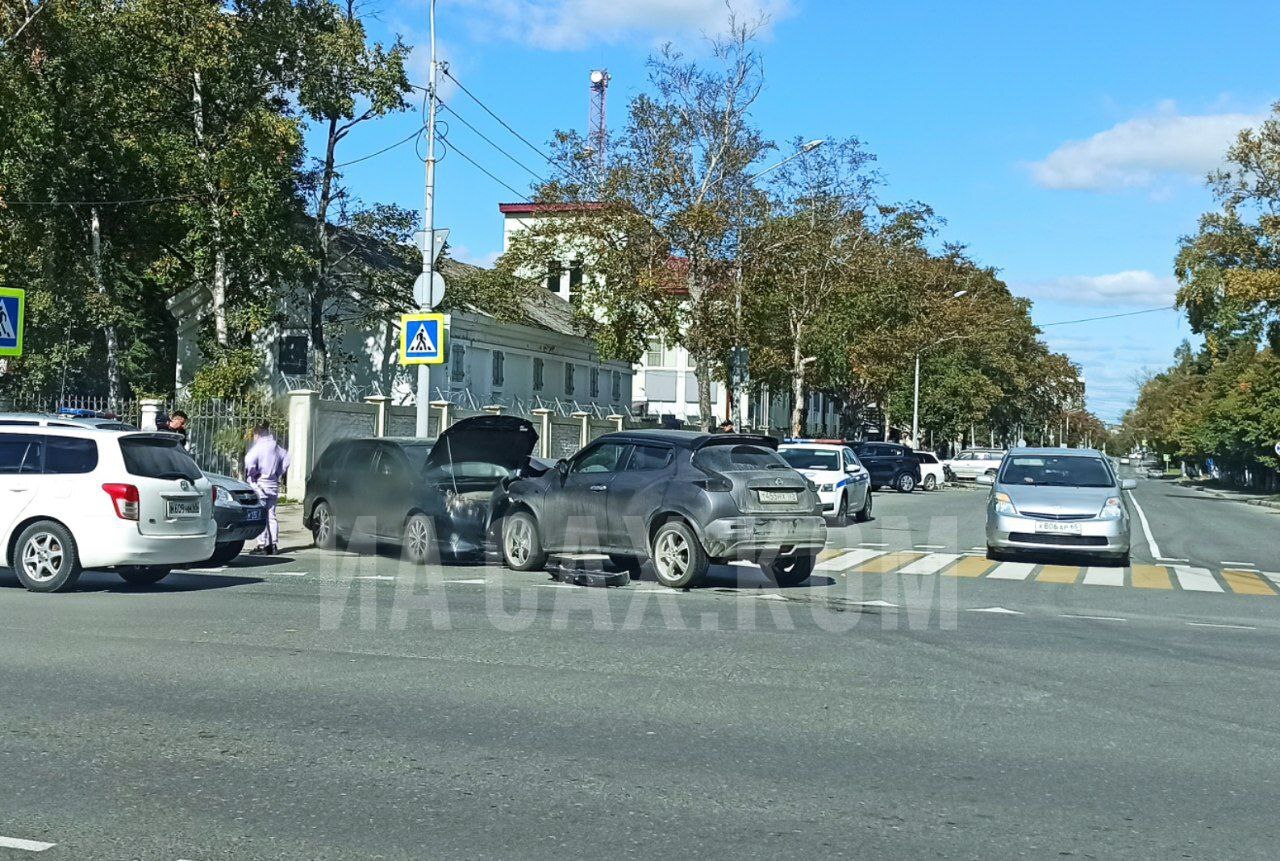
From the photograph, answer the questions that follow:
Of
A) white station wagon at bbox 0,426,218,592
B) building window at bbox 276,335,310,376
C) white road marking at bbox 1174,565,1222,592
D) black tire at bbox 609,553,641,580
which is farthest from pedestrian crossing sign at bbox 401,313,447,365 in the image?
building window at bbox 276,335,310,376

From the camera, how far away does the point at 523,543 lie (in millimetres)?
15969

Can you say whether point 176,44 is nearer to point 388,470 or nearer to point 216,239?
point 216,239

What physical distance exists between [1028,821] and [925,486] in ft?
167

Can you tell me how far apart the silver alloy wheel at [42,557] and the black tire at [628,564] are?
5.83 metres

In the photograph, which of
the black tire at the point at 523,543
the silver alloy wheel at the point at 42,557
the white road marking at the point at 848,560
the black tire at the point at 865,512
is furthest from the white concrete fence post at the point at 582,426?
the silver alloy wheel at the point at 42,557

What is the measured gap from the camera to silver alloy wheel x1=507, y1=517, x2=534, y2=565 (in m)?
15.9

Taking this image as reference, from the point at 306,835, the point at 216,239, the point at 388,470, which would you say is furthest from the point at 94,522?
the point at 216,239

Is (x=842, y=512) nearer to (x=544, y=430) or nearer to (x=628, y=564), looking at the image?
(x=544, y=430)

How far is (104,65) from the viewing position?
33.2m

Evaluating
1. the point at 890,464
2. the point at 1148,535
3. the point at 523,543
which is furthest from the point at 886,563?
the point at 890,464

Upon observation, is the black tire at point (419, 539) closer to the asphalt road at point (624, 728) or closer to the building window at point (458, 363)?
the asphalt road at point (624, 728)

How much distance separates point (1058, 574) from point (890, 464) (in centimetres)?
3330

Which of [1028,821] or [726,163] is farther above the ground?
[726,163]

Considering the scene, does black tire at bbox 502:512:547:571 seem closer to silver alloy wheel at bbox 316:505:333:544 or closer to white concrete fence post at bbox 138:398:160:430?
silver alloy wheel at bbox 316:505:333:544
